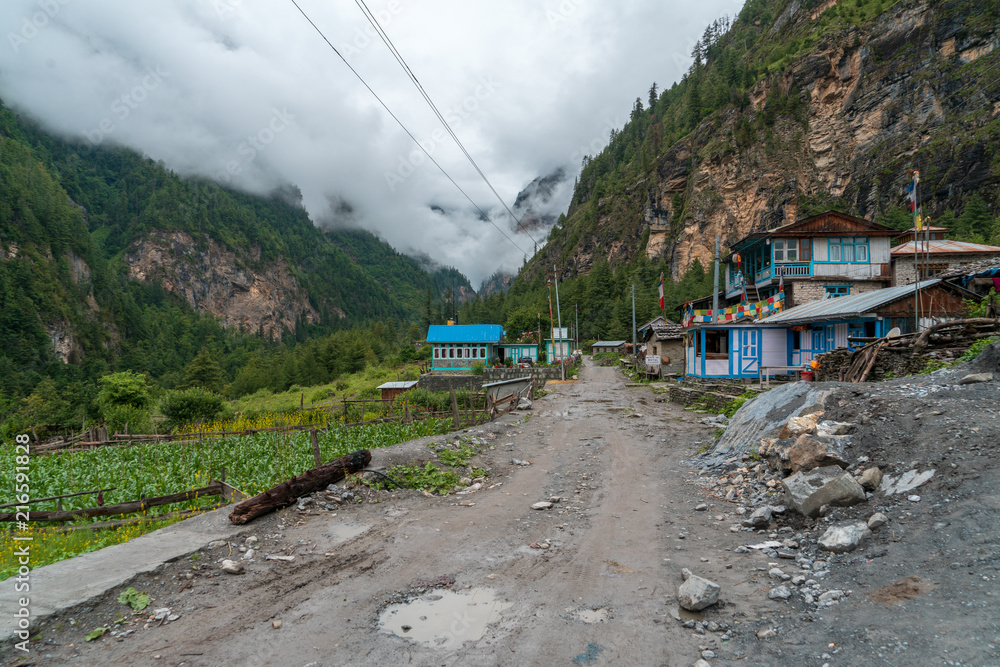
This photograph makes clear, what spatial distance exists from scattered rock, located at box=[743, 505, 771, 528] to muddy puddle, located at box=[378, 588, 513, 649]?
3.79 metres

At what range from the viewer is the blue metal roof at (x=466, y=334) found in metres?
48.7

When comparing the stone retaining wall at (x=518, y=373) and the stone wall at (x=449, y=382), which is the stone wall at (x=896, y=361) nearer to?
the stone retaining wall at (x=518, y=373)

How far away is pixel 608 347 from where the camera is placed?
7262cm

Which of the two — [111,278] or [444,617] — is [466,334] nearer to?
[444,617]

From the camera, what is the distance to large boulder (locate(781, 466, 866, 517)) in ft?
18.5

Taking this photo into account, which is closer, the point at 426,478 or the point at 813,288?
the point at 426,478

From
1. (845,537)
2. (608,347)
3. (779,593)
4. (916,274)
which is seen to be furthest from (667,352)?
(608,347)

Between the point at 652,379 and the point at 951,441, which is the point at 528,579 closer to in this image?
the point at 951,441

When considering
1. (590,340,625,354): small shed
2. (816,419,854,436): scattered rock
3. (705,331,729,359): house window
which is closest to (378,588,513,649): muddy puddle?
(816,419,854,436): scattered rock

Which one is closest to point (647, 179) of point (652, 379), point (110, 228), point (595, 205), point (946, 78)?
point (595, 205)

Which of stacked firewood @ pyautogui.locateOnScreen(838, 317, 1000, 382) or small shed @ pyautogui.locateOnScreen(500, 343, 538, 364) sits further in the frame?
small shed @ pyautogui.locateOnScreen(500, 343, 538, 364)

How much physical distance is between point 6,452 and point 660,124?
13009cm

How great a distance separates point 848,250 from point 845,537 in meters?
31.7

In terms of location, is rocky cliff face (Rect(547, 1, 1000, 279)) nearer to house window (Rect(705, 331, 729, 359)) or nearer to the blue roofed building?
house window (Rect(705, 331, 729, 359))
